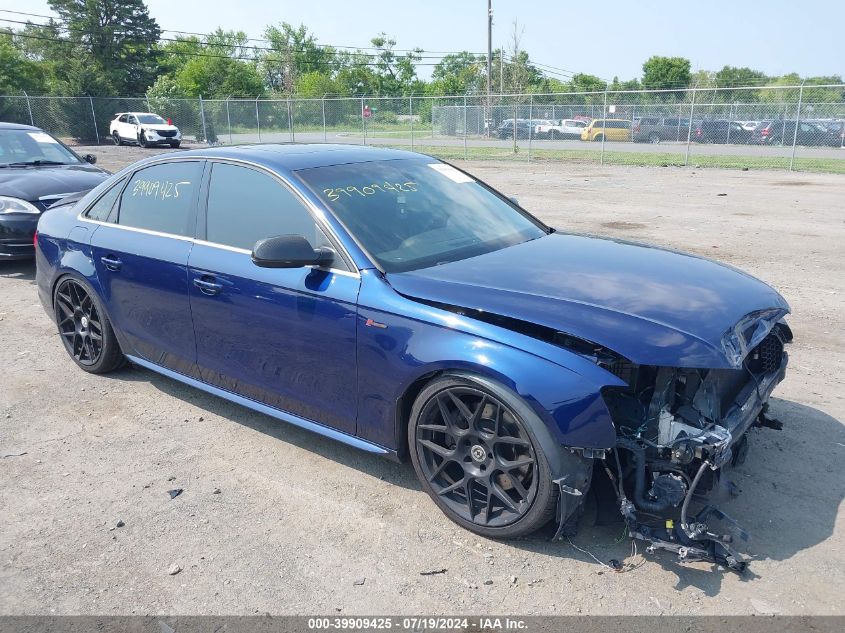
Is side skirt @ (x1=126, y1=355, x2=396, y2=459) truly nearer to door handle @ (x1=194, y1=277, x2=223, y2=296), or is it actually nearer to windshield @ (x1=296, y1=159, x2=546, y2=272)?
door handle @ (x1=194, y1=277, x2=223, y2=296)

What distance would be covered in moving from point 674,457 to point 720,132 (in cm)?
2710

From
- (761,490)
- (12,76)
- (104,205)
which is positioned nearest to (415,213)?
(761,490)

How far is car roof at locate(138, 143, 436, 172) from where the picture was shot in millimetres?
4020

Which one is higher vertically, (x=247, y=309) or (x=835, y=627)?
(x=247, y=309)

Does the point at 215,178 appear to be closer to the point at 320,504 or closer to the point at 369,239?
the point at 369,239

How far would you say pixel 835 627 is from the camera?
2.58 meters

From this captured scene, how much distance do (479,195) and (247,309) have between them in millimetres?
1666

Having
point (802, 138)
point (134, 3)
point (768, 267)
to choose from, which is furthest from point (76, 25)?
point (768, 267)

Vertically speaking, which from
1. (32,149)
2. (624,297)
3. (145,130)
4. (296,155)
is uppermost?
(296,155)

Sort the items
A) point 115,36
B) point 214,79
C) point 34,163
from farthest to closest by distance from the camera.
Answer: point 214,79 < point 115,36 < point 34,163

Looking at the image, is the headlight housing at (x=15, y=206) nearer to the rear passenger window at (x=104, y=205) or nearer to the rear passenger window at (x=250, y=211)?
the rear passenger window at (x=104, y=205)

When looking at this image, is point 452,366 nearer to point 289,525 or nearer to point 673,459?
point 673,459

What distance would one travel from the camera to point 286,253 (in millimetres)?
3406

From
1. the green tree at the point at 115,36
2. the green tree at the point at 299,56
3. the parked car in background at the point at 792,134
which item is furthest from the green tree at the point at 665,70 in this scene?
the parked car in background at the point at 792,134
